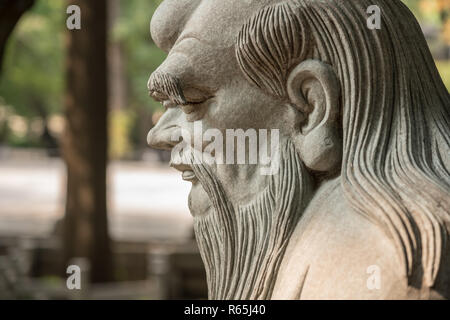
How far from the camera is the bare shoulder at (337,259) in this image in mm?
1945

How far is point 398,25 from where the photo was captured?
86.0 inches

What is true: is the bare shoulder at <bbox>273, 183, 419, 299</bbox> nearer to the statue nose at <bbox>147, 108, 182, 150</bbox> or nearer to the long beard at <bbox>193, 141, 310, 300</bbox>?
the long beard at <bbox>193, 141, 310, 300</bbox>

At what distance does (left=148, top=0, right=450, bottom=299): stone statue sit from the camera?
6.44 ft

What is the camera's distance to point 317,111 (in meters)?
2.22

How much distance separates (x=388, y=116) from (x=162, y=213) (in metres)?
13.2

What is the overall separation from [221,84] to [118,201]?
15984mm

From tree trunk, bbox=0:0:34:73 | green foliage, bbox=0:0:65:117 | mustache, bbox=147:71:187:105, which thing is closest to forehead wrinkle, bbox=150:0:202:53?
mustache, bbox=147:71:187:105

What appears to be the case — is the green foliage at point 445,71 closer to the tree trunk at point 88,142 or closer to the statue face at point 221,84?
the tree trunk at point 88,142

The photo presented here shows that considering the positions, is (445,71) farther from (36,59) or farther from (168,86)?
(168,86)

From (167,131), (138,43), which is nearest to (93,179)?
(167,131)

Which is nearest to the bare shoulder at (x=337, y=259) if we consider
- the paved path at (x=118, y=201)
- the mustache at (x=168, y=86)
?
the mustache at (x=168, y=86)
